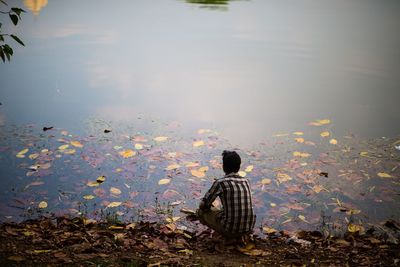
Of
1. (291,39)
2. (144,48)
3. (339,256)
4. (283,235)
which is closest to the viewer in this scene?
(339,256)

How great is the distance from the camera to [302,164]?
5.54m

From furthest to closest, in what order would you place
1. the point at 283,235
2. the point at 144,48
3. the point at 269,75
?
the point at 144,48, the point at 269,75, the point at 283,235

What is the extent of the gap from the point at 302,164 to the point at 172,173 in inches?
73.0

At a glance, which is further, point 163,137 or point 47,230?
point 163,137

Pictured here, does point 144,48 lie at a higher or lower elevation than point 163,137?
higher

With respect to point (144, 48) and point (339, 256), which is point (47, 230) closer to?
point (339, 256)

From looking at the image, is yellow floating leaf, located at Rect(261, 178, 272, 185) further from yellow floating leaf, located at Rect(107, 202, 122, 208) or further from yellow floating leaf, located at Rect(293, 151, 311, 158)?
yellow floating leaf, located at Rect(107, 202, 122, 208)

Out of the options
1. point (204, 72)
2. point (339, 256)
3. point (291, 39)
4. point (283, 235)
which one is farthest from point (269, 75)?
point (339, 256)

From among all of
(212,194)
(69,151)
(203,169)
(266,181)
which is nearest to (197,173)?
(203,169)

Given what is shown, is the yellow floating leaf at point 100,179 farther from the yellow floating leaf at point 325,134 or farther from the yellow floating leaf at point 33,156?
the yellow floating leaf at point 325,134

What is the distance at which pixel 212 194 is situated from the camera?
3.82 m

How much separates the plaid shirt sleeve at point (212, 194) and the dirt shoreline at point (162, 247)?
37 centimetres

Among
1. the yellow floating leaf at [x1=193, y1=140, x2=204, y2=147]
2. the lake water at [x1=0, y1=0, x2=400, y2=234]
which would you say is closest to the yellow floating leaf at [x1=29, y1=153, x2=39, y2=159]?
the lake water at [x1=0, y1=0, x2=400, y2=234]

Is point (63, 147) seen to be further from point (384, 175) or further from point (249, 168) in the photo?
point (384, 175)
